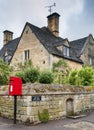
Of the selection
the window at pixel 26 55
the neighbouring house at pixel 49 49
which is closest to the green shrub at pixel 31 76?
the neighbouring house at pixel 49 49

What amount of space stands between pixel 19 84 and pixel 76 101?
3529mm

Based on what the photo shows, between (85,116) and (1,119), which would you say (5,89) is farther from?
(85,116)

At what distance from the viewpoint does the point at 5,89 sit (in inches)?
412

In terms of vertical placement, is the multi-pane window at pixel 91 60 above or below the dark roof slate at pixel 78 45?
below

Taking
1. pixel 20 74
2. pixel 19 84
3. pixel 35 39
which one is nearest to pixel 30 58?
pixel 35 39

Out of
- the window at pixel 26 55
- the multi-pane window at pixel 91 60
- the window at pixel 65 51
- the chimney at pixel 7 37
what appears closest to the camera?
the window at pixel 65 51

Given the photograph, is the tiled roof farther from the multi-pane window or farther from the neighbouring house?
the multi-pane window

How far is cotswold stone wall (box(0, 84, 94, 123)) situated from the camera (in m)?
8.87

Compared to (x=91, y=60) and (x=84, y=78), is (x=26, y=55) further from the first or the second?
(x=84, y=78)

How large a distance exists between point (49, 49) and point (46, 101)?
1584 cm

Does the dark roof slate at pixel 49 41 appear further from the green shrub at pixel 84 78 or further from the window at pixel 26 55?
the green shrub at pixel 84 78

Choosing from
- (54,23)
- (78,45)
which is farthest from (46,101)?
(78,45)

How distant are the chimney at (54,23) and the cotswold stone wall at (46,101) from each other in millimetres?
20218

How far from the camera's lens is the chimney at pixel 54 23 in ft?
101
